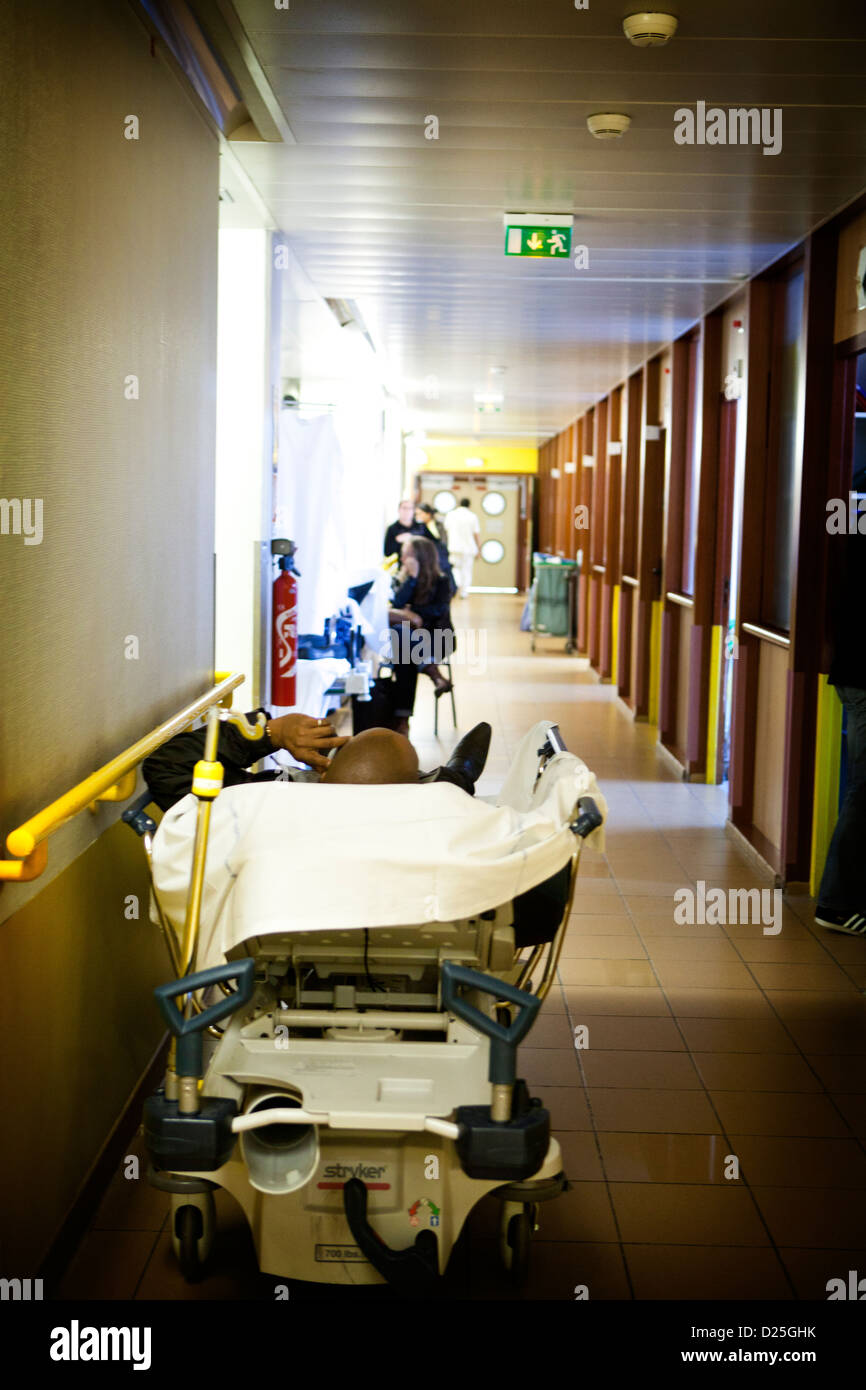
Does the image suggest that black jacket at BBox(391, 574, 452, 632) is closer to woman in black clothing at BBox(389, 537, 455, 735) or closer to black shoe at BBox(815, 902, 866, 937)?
woman in black clothing at BBox(389, 537, 455, 735)

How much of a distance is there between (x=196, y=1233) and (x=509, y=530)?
24911 mm

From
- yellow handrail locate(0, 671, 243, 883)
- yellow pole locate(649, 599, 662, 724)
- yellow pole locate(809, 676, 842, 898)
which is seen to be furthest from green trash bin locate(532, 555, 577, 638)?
yellow handrail locate(0, 671, 243, 883)

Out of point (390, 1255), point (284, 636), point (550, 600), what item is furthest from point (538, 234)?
point (550, 600)

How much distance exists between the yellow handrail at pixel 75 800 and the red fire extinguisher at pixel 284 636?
2.31m

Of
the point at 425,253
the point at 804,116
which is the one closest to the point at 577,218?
the point at 425,253

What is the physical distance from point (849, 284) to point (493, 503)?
22.4 m

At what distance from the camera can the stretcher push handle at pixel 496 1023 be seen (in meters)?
2.30

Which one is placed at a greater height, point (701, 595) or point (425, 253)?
point (425, 253)

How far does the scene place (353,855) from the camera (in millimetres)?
2475

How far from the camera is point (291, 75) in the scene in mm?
3775

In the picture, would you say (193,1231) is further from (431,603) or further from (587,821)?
(431,603)

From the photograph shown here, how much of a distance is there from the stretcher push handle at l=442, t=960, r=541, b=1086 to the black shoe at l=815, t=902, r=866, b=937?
3.11 meters
